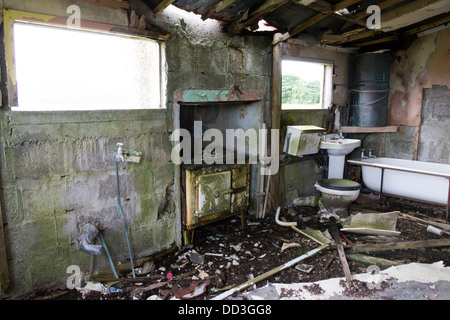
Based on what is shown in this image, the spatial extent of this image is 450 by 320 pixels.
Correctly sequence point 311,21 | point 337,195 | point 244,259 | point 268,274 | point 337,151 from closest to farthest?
point 268,274, point 244,259, point 311,21, point 337,195, point 337,151

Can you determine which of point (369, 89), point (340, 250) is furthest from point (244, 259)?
point (369, 89)

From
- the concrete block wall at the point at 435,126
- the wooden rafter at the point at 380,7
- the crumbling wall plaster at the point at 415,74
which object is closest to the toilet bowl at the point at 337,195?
the concrete block wall at the point at 435,126

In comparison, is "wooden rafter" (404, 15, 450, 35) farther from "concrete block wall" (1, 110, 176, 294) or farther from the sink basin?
"concrete block wall" (1, 110, 176, 294)

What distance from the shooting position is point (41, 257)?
2.78 metres

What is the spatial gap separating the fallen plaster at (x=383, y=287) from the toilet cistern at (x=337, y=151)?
2168 mm

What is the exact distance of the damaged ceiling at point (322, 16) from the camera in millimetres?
3291

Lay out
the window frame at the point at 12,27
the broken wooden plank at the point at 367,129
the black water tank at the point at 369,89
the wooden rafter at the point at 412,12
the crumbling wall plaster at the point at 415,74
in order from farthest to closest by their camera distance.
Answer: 1. the broken wooden plank at the point at 367,129
2. the black water tank at the point at 369,89
3. the crumbling wall plaster at the point at 415,74
4. the wooden rafter at the point at 412,12
5. the window frame at the point at 12,27

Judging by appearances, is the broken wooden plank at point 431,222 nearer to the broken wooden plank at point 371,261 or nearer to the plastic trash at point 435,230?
the plastic trash at point 435,230

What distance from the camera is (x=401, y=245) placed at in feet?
12.1

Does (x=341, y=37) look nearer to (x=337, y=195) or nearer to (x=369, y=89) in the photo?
(x=369, y=89)

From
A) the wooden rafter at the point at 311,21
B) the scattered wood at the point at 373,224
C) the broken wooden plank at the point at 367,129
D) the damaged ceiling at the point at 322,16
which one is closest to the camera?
the damaged ceiling at the point at 322,16

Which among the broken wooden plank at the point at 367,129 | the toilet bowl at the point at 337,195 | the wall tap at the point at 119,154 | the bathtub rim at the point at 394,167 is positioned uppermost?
the broken wooden plank at the point at 367,129

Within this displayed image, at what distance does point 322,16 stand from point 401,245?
290cm

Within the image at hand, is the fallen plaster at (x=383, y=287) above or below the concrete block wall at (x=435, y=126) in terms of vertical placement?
below
